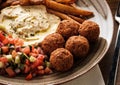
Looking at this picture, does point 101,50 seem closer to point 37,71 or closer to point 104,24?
point 104,24

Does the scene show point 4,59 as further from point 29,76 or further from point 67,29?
point 67,29

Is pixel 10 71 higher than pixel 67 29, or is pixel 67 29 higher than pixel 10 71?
pixel 67 29

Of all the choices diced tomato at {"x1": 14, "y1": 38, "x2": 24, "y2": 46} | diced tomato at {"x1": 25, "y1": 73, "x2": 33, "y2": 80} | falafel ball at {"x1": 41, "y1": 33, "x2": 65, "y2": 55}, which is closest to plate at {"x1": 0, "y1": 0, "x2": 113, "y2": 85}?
diced tomato at {"x1": 25, "y1": 73, "x2": 33, "y2": 80}

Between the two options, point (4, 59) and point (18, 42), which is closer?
point (4, 59)

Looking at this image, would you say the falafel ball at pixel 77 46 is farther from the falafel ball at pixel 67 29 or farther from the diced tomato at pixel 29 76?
the diced tomato at pixel 29 76

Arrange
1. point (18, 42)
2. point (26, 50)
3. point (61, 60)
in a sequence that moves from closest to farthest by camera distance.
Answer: point (61, 60) < point (26, 50) < point (18, 42)

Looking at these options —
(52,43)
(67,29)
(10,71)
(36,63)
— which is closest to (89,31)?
(67,29)
